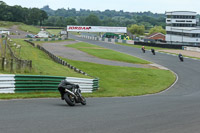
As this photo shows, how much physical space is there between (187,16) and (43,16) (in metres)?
97.0

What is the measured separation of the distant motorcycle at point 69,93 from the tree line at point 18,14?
14924 centimetres

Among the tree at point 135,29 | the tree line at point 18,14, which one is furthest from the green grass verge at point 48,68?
the tree at point 135,29

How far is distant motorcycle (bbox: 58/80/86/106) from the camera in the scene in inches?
517

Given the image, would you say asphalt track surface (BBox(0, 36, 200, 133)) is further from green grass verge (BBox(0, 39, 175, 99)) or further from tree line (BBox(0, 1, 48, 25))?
tree line (BBox(0, 1, 48, 25))

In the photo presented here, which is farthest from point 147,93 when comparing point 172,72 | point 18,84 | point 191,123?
point 172,72

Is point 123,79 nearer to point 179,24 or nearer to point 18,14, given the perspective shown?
Answer: point 179,24

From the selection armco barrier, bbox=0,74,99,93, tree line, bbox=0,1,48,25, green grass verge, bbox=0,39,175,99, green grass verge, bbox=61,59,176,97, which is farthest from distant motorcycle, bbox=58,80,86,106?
tree line, bbox=0,1,48,25

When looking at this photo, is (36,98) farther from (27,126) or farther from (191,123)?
(191,123)

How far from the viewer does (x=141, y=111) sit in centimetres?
1308

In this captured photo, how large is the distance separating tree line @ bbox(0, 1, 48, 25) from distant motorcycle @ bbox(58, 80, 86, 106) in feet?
490

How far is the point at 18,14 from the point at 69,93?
15954 centimetres

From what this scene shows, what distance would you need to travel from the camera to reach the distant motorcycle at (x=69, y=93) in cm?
1312

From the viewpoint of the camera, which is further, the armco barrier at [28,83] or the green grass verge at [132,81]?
the green grass verge at [132,81]

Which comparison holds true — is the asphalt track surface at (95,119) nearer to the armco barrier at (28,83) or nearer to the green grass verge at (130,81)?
the armco barrier at (28,83)
